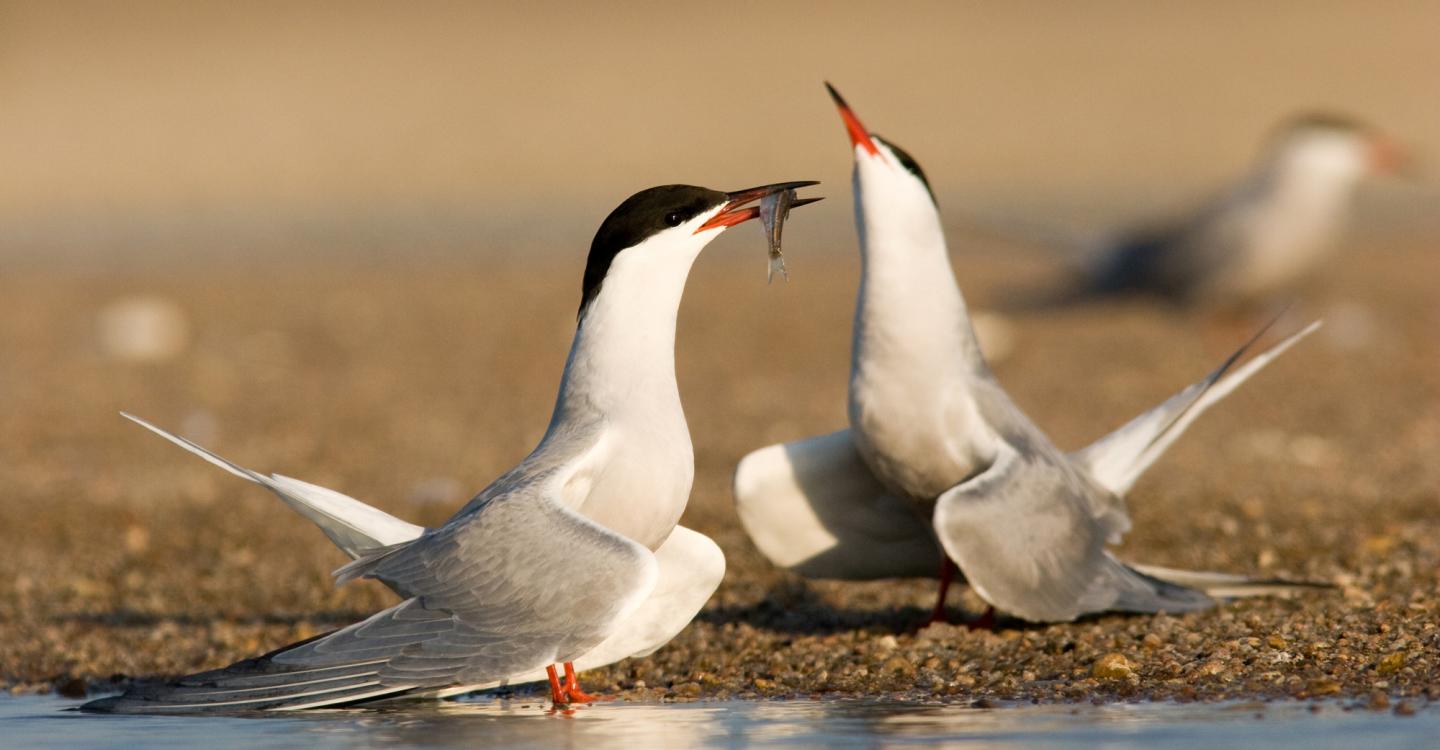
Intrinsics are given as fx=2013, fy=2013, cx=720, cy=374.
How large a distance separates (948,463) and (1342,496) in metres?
2.48

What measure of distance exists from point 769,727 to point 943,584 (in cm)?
129

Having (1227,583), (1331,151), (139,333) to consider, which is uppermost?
(1331,151)

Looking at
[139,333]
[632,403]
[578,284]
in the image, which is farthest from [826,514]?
[578,284]

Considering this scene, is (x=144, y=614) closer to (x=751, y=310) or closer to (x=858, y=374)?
(x=858, y=374)

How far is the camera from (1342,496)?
743 centimetres

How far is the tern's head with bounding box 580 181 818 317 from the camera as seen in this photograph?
512 centimetres

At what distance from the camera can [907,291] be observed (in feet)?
18.5

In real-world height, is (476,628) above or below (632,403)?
below

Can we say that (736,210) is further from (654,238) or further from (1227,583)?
(1227,583)

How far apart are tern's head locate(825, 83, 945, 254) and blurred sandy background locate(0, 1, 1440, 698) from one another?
1.16 m

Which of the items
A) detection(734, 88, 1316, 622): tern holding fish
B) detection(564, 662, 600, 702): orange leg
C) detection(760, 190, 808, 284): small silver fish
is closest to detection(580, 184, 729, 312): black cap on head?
detection(760, 190, 808, 284): small silver fish

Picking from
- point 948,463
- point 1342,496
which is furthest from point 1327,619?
point 1342,496

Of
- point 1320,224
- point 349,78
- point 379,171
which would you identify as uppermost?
point 349,78

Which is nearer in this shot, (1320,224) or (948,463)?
(948,463)
